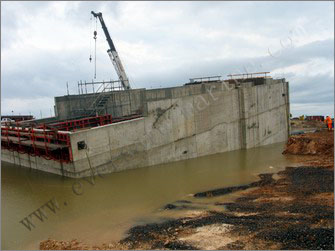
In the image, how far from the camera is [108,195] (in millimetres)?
14164

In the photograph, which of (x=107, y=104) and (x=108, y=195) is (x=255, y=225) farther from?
(x=107, y=104)

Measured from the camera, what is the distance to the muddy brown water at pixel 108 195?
10.4m

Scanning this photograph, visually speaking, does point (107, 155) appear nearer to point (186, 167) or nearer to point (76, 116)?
point (186, 167)

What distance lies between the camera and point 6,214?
40.9 feet

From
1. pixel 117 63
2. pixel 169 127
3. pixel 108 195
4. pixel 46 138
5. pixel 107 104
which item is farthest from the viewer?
pixel 117 63

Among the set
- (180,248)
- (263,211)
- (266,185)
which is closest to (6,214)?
(180,248)

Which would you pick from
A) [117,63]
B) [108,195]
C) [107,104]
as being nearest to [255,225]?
[108,195]

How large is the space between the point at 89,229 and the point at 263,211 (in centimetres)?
579

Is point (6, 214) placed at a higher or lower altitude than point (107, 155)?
lower

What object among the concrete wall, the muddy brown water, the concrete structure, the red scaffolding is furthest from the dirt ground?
the concrete wall

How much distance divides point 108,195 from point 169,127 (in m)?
7.11

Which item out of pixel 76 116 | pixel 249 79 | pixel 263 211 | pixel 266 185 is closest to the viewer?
pixel 263 211

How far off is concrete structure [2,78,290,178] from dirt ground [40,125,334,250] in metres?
6.00

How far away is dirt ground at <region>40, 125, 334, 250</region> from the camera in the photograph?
7746 mm
